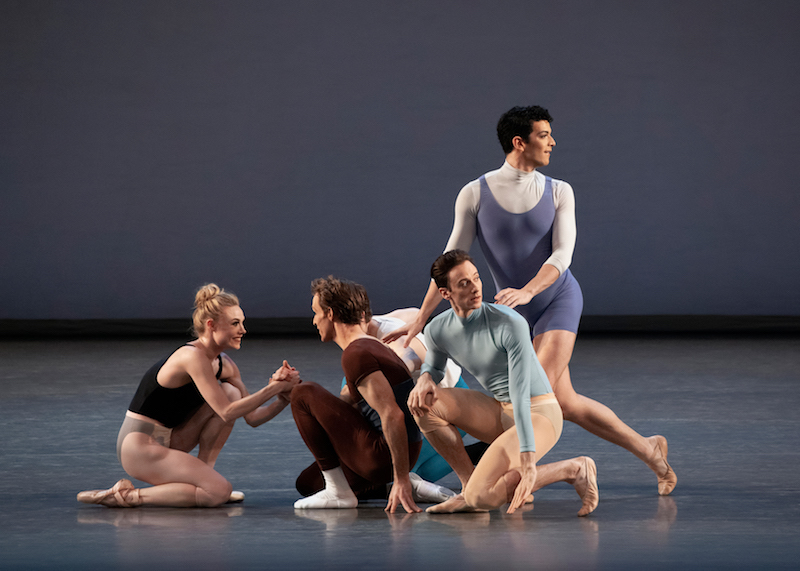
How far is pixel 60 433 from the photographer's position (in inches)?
165

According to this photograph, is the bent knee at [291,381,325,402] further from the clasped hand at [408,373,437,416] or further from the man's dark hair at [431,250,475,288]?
the man's dark hair at [431,250,475,288]

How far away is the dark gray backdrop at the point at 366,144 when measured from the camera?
26.8 feet

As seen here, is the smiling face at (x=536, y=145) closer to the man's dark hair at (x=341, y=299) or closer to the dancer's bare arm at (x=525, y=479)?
the man's dark hair at (x=341, y=299)

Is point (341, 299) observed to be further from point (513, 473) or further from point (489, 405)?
point (513, 473)

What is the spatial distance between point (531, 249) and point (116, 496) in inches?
60.1

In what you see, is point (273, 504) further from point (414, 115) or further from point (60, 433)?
point (414, 115)

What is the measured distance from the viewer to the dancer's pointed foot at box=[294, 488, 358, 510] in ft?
9.70

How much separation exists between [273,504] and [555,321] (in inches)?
42.2

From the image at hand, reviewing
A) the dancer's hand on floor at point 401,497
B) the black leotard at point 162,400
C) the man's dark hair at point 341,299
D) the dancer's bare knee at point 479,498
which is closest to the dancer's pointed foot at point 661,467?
the dancer's bare knee at point 479,498

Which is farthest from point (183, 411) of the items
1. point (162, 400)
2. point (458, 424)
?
point (458, 424)

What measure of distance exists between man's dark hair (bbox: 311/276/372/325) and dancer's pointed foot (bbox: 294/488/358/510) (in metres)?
0.52

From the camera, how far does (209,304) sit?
9.86ft

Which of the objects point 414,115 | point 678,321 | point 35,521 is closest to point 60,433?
point 35,521

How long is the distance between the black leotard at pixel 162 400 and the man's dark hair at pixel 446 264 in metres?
0.84
